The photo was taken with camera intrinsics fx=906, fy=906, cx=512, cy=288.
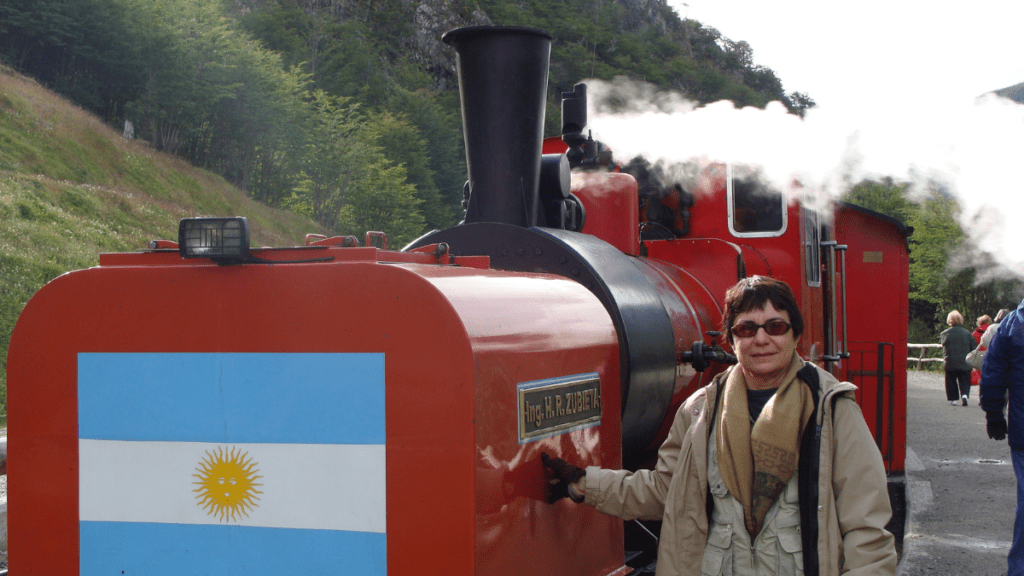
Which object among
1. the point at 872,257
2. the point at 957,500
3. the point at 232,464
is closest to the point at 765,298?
the point at 232,464

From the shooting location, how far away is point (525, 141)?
3617 millimetres

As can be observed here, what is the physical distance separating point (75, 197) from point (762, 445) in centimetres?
2391

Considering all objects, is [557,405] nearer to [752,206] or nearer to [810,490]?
A: [810,490]

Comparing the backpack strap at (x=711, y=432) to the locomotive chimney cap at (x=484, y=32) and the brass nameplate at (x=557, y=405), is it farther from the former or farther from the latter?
the locomotive chimney cap at (x=484, y=32)

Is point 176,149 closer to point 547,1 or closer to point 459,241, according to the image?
point 459,241

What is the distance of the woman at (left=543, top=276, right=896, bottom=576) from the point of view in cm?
225

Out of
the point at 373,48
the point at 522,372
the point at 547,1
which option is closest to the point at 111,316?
the point at 522,372

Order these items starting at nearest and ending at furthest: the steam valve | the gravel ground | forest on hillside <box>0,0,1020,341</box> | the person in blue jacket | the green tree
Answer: the steam valve → the person in blue jacket → the gravel ground → forest on hillside <box>0,0,1020,341</box> → the green tree

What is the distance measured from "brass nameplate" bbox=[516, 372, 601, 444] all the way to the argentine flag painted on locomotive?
37 cm

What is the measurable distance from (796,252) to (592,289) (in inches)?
85.5

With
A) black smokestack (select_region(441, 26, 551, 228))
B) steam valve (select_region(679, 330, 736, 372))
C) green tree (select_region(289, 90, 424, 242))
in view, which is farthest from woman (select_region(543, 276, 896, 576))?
green tree (select_region(289, 90, 424, 242))

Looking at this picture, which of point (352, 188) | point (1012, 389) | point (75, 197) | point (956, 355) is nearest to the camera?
point (1012, 389)

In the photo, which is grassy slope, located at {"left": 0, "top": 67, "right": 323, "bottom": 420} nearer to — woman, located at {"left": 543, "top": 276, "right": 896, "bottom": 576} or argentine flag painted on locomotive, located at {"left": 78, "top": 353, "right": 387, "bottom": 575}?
argentine flag painted on locomotive, located at {"left": 78, "top": 353, "right": 387, "bottom": 575}

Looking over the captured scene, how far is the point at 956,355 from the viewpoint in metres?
15.6
